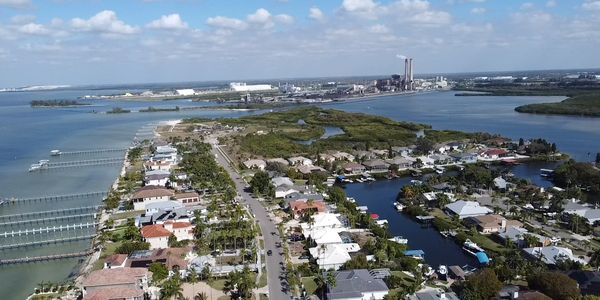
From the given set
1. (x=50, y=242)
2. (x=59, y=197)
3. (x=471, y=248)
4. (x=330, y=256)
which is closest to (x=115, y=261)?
(x=50, y=242)

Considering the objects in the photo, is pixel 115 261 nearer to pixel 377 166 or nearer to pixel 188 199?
pixel 188 199

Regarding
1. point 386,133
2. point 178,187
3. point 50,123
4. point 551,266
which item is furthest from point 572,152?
point 50,123

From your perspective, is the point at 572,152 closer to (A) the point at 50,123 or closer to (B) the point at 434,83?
(A) the point at 50,123

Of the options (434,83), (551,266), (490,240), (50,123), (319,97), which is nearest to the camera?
(551,266)

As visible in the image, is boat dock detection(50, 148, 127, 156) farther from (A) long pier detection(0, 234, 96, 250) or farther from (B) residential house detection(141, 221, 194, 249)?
(B) residential house detection(141, 221, 194, 249)

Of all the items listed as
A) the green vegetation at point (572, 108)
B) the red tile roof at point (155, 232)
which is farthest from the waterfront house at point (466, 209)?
the green vegetation at point (572, 108)

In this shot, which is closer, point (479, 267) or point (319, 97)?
point (479, 267)

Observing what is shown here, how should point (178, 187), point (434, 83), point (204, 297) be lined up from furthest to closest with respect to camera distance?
point (434, 83) < point (178, 187) < point (204, 297)
